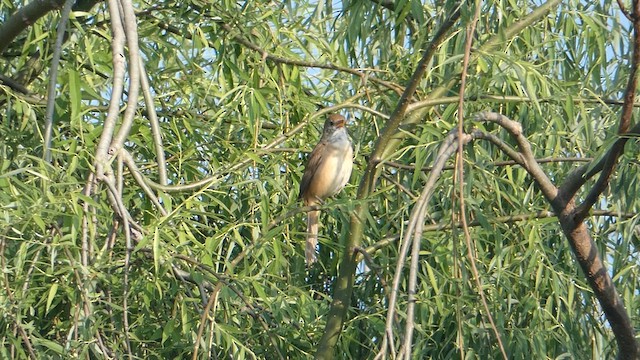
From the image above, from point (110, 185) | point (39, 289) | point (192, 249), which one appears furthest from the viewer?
point (192, 249)

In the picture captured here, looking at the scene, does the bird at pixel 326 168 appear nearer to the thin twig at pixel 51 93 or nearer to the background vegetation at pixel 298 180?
the background vegetation at pixel 298 180

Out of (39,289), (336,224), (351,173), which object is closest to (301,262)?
(336,224)

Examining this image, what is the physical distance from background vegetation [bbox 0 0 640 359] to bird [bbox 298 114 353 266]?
0.07m

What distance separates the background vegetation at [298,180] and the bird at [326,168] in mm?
70

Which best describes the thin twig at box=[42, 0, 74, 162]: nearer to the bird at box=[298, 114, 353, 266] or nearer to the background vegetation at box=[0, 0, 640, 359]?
the background vegetation at box=[0, 0, 640, 359]

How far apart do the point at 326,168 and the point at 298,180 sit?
1.44ft

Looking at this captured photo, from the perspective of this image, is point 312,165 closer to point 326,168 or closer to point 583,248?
point 326,168

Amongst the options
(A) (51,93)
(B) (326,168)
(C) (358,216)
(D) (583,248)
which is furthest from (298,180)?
(D) (583,248)

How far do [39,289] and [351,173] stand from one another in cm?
221

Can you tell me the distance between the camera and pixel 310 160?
17.2 feet

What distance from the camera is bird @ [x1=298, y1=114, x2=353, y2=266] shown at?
486 cm

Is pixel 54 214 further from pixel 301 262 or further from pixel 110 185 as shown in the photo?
pixel 301 262

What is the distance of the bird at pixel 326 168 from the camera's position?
486cm

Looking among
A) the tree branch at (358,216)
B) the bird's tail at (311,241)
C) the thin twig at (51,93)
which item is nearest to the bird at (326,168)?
the bird's tail at (311,241)
